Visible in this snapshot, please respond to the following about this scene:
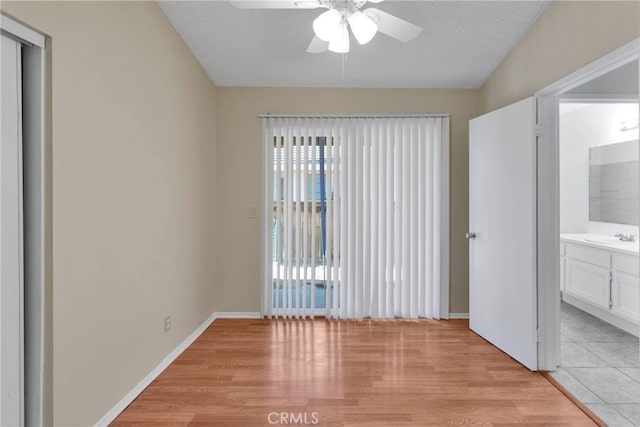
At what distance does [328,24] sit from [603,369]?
3.02 metres

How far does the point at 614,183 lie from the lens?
3762 mm

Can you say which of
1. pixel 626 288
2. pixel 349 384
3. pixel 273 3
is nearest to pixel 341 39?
pixel 273 3

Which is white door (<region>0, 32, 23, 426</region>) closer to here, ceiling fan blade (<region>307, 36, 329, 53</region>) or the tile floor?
ceiling fan blade (<region>307, 36, 329, 53</region>)

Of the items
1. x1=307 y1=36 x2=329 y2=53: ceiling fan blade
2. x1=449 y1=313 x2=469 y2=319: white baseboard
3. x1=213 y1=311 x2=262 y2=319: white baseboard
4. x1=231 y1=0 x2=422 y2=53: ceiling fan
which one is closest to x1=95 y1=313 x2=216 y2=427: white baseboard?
x1=213 y1=311 x2=262 y2=319: white baseboard

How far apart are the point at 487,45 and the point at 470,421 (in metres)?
2.83

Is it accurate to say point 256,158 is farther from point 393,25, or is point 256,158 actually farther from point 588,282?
point 588,282

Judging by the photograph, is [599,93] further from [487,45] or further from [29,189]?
[29,189]

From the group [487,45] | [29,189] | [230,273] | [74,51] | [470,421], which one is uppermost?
[487,45]

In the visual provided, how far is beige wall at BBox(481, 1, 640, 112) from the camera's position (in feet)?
6.08

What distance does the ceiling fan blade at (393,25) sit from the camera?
183 centimetres

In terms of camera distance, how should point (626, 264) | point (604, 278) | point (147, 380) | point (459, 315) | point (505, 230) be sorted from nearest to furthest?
point (147, 380), point (505, 230), point (626, 264), point (604, 278), point (459, 315)

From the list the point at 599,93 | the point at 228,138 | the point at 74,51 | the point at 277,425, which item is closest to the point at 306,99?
the point at 228,138

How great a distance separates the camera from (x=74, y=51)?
1596 millimetres

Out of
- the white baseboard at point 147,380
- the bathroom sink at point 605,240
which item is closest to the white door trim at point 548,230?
the bathroom sink at point 605,240
